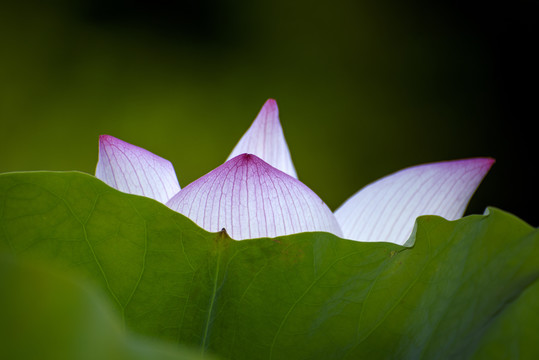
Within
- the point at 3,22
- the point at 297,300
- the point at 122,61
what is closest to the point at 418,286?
the point at 297,300

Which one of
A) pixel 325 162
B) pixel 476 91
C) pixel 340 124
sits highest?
pixel 476 91

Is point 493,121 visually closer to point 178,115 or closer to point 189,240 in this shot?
point 178,115

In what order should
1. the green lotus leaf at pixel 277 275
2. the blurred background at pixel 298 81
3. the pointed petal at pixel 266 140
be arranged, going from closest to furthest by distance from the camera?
the green lotus leaf at pixel 277 275
the pointed petal at pixel 266 140
the blurred background at pixel 298 81

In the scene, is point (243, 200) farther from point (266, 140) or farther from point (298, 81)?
point (298, 81)

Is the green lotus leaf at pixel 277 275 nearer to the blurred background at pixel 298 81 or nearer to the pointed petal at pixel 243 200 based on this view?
the pointed petal at pixel 243 200

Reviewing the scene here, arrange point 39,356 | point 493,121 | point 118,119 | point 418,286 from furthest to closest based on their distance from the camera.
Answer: point 493,121 < point 118,119 < point 418,286 < point 39,356

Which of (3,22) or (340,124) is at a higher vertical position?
(3,22)

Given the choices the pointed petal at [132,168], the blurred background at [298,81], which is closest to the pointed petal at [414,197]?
the pointed petal at [132,168]
